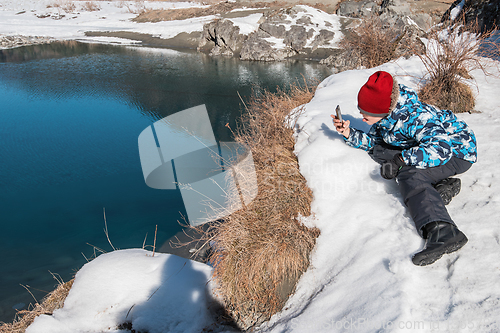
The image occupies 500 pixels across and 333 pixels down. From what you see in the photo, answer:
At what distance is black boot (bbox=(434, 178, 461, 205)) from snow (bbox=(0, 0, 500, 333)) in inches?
3.6

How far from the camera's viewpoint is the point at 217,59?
15.4m

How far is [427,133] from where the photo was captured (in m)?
1.97

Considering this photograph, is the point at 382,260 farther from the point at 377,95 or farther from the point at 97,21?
the point at 97,21

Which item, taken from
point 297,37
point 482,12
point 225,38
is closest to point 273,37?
point 297,37

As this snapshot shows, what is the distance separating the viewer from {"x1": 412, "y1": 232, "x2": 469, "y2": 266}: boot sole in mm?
1632

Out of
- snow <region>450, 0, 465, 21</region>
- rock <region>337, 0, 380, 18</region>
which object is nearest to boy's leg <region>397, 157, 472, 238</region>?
snow <region>450, 0, 465, 21</region>

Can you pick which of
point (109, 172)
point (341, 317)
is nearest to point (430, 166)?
point (341, 317)

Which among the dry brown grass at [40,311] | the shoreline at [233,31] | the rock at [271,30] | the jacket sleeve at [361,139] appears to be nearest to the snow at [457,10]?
the shoreline at [233,31]

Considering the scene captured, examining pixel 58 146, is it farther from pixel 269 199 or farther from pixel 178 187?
pixel 269 199

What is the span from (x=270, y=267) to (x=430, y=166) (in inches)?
58.1

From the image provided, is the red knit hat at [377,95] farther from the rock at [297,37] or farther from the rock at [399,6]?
the rock at [399,6]

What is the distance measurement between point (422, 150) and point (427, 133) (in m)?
0.19

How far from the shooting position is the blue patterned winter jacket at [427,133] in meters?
1.88

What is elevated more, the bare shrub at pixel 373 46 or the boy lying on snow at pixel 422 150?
the bare shrub at pixel 373 46
